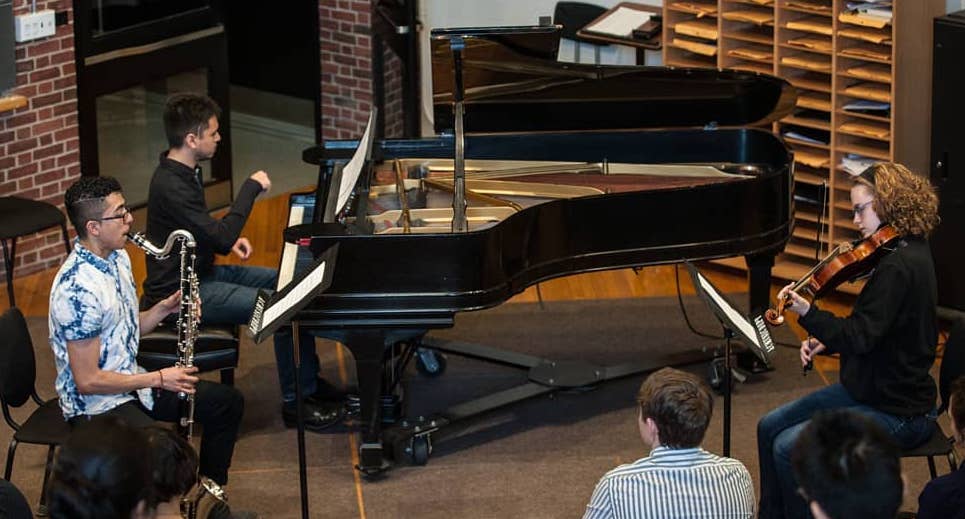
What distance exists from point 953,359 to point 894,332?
0.37 meters

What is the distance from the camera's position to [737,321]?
15.8ft

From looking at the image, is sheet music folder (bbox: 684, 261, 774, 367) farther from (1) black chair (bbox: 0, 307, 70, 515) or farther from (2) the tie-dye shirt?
(1) black chair (bbox: 0, 307, 70, 515)

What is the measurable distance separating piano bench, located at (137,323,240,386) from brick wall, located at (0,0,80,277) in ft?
7.75

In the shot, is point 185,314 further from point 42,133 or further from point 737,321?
point 42,133

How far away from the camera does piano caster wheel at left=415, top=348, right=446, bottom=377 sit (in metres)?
6.90

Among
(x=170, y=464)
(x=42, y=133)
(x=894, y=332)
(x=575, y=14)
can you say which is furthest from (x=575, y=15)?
(x=170, y=464)

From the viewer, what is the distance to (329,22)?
960 centimetres

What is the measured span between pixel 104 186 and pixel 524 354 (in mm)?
2437

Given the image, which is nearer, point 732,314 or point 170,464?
point 170,464

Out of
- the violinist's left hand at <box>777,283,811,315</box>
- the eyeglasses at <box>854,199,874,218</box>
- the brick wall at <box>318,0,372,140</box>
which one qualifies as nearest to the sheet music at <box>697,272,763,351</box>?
the violinist's left hand at <box>777,283,811,315</box>

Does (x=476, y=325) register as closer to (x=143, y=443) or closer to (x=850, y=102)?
(x=850, y=102)

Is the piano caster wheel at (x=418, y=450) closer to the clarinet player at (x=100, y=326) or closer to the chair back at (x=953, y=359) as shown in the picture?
the clarinet player at (x=100, y=326)

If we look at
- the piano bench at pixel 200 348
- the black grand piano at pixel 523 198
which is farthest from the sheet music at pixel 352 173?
the piano bench at pixel 200 348

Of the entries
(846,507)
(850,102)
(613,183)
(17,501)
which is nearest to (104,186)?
(17,501)
